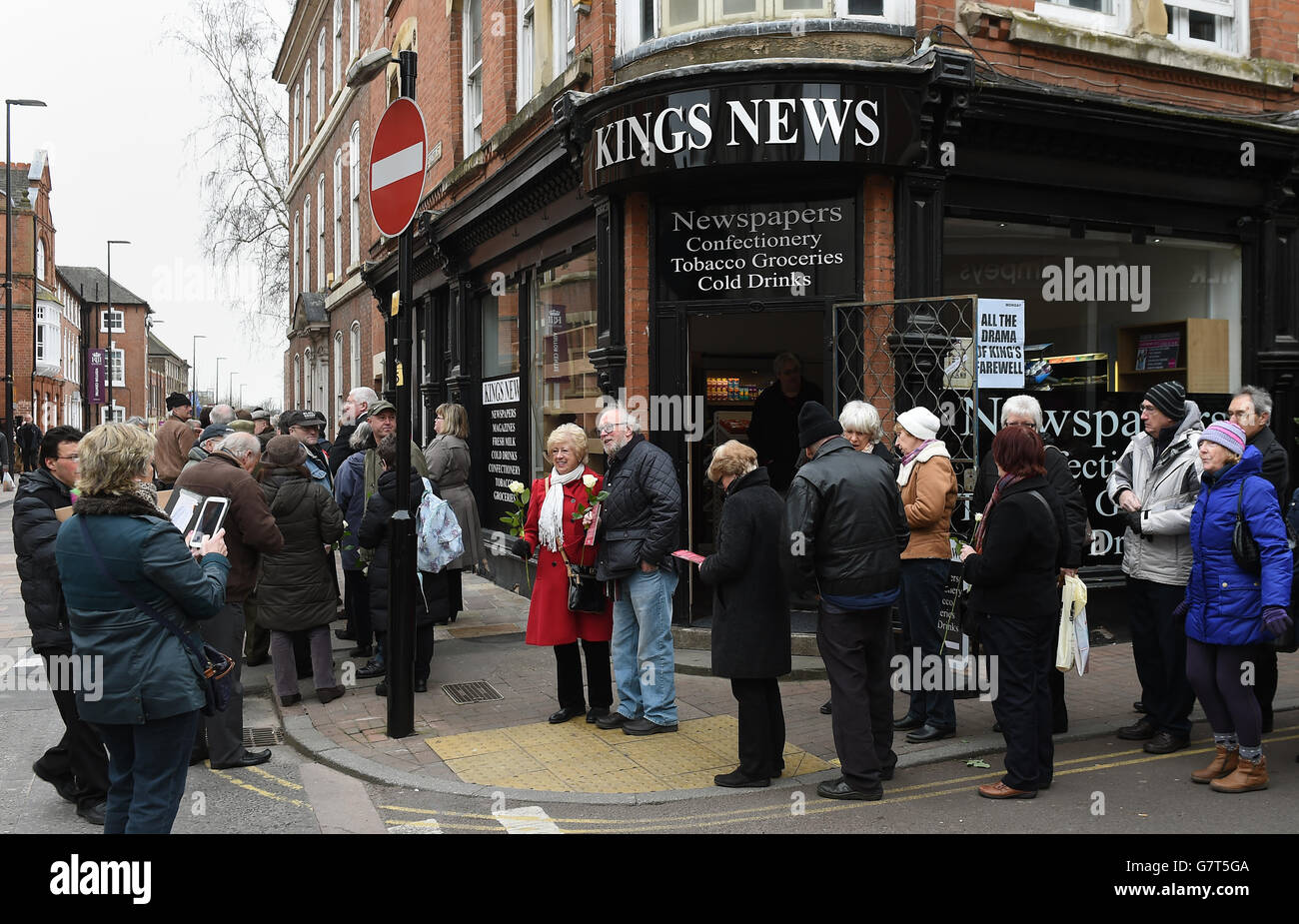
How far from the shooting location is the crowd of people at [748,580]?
386cm

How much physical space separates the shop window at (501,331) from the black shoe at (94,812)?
776cm

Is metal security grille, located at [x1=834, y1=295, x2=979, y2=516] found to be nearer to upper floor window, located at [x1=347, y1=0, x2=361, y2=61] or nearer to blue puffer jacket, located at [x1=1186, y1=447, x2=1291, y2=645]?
blue puffer jacket, located at [x1=1186, y1=447, x2=1291, y2=645]

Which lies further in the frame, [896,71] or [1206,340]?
[1206,340]

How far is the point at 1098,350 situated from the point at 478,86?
8273mm

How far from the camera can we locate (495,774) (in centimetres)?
568

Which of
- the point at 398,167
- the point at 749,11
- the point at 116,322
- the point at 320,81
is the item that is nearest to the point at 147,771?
the point at 398,167

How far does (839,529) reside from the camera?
17.0 feet

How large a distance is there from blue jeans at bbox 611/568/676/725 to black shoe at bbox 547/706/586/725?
0.32 meters

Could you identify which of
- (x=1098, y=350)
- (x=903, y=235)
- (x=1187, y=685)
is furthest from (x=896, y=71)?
(x=1187, y=685)

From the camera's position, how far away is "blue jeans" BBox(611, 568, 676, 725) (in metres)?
Answer: 6.34

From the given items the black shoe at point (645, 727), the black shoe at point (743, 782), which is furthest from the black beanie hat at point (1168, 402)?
the black shoe at point (645, 727)

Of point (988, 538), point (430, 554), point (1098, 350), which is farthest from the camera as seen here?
point (1098, 350)
